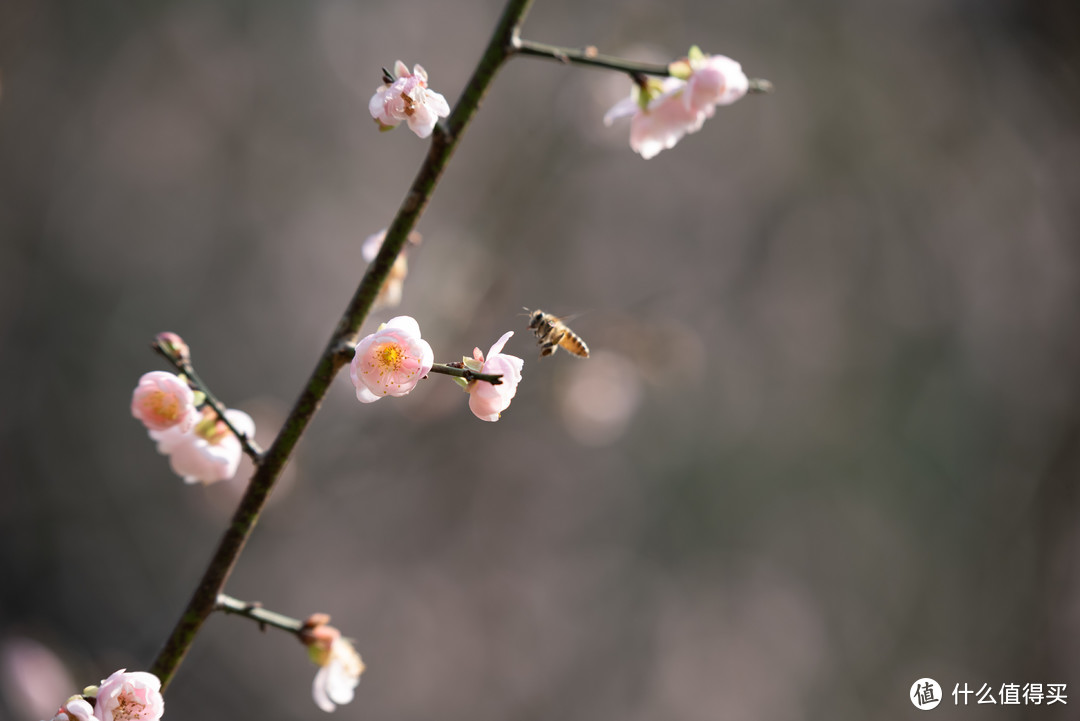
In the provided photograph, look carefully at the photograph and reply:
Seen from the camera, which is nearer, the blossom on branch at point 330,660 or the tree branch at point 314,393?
the tree branch at point 314,393

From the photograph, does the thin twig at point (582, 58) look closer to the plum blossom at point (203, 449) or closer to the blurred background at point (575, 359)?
the plum blossom at point (203, 449)

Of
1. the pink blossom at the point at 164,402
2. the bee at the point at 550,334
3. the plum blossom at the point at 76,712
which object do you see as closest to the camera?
the plum blossom at the point at 76,712

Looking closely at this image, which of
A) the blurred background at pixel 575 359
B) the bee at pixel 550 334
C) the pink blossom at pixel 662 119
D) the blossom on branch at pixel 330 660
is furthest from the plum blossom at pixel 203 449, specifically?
the blurred background at pixel 575 359

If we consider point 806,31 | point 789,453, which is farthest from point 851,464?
point 806,31

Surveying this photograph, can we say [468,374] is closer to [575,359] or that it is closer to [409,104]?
[409,104]

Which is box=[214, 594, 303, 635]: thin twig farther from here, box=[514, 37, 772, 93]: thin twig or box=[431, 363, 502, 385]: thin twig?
box=[514, 37, 772, 93]: thin twig

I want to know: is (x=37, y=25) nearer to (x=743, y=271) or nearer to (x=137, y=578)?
(x=137, y=578)

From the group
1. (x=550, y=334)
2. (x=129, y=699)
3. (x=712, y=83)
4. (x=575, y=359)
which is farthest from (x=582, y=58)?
(x=575, y=359)
